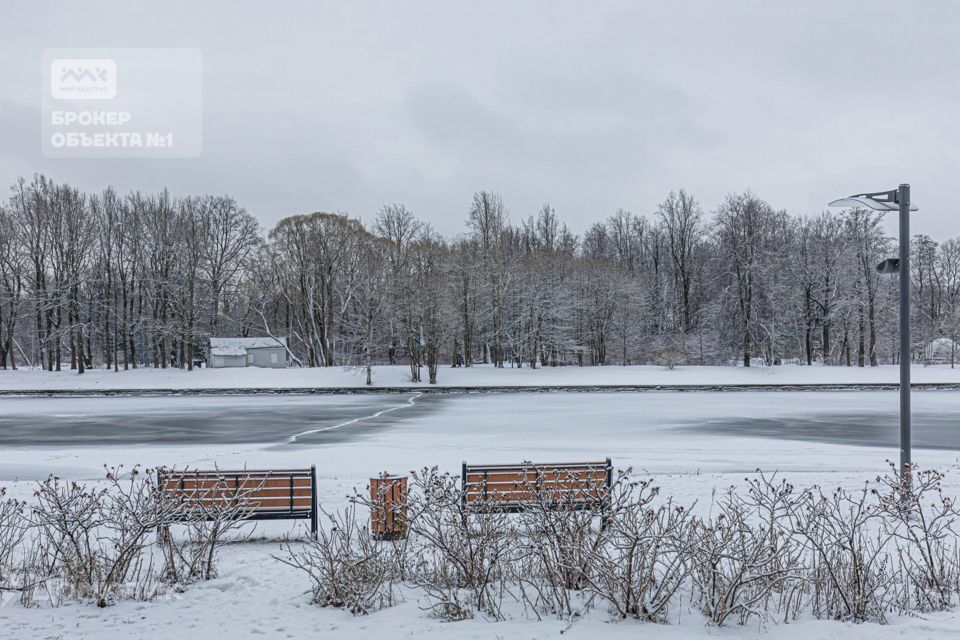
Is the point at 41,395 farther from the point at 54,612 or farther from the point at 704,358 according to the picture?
the point at 704,358

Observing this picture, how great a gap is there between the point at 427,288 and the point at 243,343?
2420 centimetres

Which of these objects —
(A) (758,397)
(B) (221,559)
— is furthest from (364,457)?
(A) (758,397)

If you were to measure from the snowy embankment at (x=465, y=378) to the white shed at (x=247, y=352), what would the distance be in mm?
7177

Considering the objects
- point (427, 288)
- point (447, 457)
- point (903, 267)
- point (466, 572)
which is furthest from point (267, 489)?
point (427, 288)

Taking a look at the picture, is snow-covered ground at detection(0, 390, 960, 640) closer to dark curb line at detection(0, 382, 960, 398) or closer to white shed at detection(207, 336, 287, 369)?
dark curb line at detection(0, 382, 960, 398)

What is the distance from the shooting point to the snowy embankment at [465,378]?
→ 4444 centimetres

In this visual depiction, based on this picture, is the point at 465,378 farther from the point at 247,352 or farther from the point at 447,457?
the point at 447,457

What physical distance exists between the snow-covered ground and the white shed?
22.8 metres

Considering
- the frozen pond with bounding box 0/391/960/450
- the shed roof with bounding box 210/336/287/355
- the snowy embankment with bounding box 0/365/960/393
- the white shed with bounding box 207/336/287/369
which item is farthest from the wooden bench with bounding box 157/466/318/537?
the shed roof with bounding box 210/336/287/355

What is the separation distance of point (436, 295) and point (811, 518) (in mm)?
43073

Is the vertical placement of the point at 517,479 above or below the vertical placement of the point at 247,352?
below

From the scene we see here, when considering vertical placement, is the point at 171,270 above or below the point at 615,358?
above

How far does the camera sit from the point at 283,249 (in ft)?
201

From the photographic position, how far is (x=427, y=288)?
48938 millimetres
